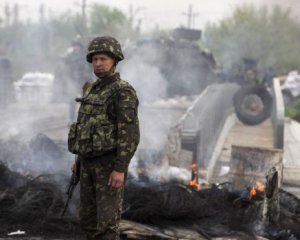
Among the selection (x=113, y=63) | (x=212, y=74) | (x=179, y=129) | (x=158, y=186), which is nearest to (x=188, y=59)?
(x=212, y=74)

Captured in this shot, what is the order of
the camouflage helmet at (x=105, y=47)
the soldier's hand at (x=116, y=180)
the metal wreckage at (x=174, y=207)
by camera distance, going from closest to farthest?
the soldier's hand at (x=116, y=180) → the camouflage helmet at (x=105, y=47) → the metal wreckage at (x=174, y=207)

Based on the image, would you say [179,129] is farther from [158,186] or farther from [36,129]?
[36,129]

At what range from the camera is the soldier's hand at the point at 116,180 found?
3299mm

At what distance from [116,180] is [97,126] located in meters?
0.40

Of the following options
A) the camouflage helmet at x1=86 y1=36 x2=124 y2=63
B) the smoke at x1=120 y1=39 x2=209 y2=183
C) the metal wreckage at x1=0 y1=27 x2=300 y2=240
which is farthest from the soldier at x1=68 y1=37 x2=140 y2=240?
the smoke at x1=120 y1=39 x2=209 y2=183

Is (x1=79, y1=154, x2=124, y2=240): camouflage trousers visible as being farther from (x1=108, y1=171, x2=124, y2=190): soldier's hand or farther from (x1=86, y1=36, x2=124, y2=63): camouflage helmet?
(x1=86, y1=36, x2=124, y2=63): camouflage helmet

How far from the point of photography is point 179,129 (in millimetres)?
8359

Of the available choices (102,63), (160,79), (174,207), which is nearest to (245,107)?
(174,207)

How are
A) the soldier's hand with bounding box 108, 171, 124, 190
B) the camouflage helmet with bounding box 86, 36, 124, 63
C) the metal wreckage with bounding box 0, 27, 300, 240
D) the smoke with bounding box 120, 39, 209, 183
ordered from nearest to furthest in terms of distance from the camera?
the soldier's hand with bounding box 108, 171, 124, 190 → the camouflage helmet with bounding box 86, 36, 124, 63 → the metal wreckage with bounding box 0, 27, 300, 240 → the smoke with bounding box 120, 39, 209, 183

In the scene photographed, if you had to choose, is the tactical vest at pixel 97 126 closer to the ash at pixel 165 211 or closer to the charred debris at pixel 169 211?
the charred debris at pixel 169 211

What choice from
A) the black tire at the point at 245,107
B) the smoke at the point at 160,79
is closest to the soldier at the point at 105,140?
the smoke at the point at 160,79

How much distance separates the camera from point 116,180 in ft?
10.8

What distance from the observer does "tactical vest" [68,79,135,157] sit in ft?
11.0

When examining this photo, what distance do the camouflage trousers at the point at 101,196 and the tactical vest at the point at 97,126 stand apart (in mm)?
94
